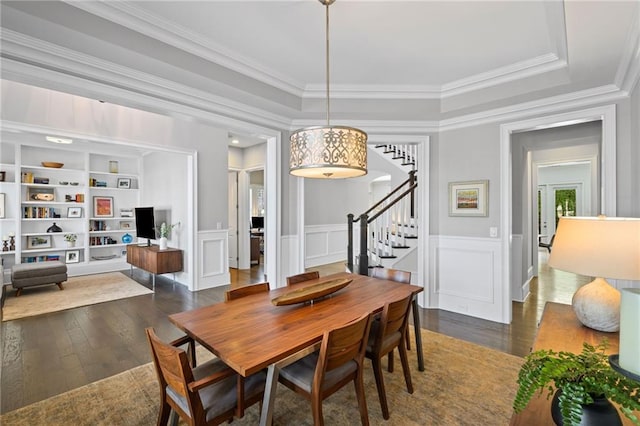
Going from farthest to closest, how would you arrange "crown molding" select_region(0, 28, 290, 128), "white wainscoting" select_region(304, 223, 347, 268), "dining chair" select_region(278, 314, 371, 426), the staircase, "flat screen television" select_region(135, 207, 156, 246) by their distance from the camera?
"white wainscoting" select_region(304, 223, 347, 268) < "flat screen television" select_region(135, 207, 156, 246) < the staircase < "crown molding" select_region(0, 28, 290, 128) < "dining chair" select_region(278, 314, 371, 426)

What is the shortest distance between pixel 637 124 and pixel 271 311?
3.54 m

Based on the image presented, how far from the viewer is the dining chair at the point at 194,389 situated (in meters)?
1.37

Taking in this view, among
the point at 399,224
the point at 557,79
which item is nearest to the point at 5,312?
the point at 399,224

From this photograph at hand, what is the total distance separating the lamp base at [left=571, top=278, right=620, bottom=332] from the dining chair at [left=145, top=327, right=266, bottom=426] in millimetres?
1875

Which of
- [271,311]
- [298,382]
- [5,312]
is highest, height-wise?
[271,311]

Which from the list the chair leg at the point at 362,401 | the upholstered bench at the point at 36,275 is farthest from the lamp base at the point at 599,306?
the upholstered bench at the point at 36,275

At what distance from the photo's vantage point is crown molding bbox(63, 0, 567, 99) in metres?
2.24

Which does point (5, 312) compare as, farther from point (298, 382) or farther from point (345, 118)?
point (345, 118)

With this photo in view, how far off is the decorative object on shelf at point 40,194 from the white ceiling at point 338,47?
509 cm

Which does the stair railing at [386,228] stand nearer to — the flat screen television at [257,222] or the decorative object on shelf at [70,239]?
the flat screen television at [257,222]

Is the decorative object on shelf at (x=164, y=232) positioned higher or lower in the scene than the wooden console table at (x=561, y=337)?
higher

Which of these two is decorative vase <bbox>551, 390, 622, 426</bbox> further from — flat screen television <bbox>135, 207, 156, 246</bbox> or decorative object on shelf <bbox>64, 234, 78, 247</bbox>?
decorative object on shelf <bbox>64, 234, 78, 247</bbox>

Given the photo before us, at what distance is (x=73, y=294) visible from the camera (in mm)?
4805

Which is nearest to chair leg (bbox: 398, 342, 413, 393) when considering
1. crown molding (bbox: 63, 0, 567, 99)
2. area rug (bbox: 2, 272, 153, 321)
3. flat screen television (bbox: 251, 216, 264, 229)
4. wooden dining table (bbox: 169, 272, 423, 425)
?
wooden dining table (bbox: 169, 272, 423, 425)
